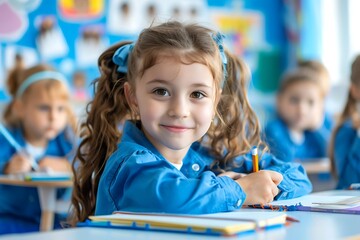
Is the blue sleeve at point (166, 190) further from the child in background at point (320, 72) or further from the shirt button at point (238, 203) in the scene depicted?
the child in background at point (320, 72)

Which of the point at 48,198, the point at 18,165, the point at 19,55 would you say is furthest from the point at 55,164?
the point at 19,55

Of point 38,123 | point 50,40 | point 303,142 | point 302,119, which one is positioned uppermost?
point 50,40

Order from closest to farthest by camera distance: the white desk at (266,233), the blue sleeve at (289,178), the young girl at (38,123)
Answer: the white desk at (266,233), the blue sleeve at (289,178), the young girl at (38,123)

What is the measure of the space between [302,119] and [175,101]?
105 inches

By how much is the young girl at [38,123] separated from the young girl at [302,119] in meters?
1.30

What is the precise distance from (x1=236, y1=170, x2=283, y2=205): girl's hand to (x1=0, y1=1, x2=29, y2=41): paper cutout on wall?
2.79 m

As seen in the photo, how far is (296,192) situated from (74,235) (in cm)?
79

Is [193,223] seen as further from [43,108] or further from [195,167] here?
[43,108]

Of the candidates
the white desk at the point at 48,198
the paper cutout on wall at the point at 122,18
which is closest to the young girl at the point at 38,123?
the white desk at the point at 48,198

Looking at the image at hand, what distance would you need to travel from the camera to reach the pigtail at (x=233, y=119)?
185 centimetres

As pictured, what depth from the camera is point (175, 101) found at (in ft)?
4.96

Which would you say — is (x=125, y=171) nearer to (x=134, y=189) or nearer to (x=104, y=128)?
(x=134, y=189)

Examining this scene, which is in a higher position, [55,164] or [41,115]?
[41,115]

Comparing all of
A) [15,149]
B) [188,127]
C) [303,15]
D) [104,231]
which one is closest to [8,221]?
[15,149]
